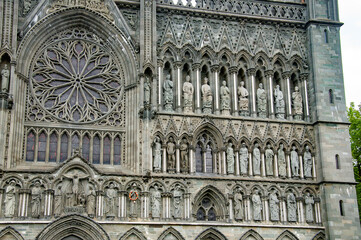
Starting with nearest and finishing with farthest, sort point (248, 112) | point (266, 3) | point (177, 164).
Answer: point (177, 164)
point (248, 112)
point (266, 3)

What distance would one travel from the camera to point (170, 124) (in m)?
24.2

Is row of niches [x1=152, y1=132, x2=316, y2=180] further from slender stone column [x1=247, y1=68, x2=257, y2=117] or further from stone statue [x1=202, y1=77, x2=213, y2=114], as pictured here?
slender stone column [x1=247, y1=68, x2=257, y2=117]

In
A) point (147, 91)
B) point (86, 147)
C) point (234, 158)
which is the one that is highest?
point (147, 91)

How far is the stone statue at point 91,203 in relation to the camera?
22.2 m

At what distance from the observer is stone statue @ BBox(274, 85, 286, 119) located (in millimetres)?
25734

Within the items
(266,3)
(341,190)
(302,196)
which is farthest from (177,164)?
(266,3)

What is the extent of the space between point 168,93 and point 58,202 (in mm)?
6345

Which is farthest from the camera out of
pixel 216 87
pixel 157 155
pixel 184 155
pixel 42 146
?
pixel 216 87

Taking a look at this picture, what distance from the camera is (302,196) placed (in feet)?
80.6

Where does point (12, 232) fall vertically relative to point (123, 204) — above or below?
below

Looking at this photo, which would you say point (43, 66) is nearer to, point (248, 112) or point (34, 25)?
point (34, 25)

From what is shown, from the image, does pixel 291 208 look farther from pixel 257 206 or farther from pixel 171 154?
pixel 171 154

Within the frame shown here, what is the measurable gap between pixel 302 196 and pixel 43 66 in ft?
38.9

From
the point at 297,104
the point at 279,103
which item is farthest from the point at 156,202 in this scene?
the point at 297,104
